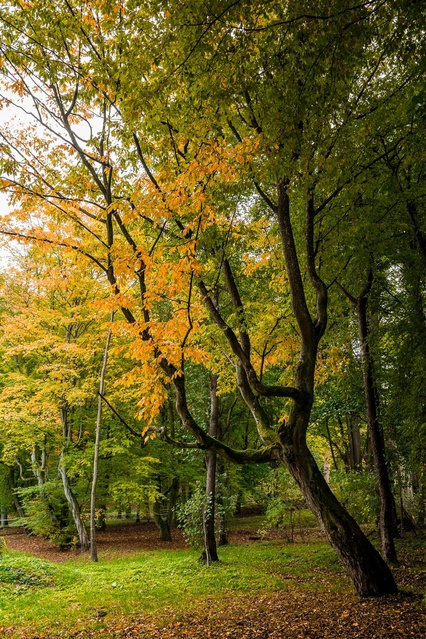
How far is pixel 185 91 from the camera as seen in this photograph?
5199 mm

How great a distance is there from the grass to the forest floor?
1.19 ft

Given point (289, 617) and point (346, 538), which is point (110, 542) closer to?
point (289, 617)

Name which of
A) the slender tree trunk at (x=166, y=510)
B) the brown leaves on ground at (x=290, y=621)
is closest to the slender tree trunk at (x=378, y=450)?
the brown leaves on ground at (x=290, y=621)

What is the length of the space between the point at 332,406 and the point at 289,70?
36.2 ft

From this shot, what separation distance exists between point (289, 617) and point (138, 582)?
4.98 m

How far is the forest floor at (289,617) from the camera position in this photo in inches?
177

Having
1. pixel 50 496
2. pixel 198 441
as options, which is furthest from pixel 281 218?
pixel 50 496

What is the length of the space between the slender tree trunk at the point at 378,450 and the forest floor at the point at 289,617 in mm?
515

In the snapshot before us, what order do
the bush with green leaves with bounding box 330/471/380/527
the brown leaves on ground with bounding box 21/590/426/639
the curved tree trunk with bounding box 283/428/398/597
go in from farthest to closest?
the bush with green leaves with bounding box 330/471/380/527
the curved tree trunk with bounding box 283/428/398/597
the brown leaves on ground with bounding box 21/590/426/639

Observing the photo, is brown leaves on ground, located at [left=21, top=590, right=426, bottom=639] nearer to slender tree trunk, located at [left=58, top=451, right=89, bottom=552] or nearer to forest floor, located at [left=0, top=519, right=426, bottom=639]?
forest floor, located at [left=0, top=519, right=426, bottom=639]

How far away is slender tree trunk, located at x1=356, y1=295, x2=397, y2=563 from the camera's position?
27.8 feet

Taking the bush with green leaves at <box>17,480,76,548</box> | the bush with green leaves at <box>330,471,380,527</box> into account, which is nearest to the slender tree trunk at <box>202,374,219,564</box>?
the bush with green leaves at <box>330,471,380,527</box>

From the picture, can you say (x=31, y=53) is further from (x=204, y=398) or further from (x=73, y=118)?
(x=204, y=398)

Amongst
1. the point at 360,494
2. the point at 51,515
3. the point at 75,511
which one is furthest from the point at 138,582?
the point at 51,515
